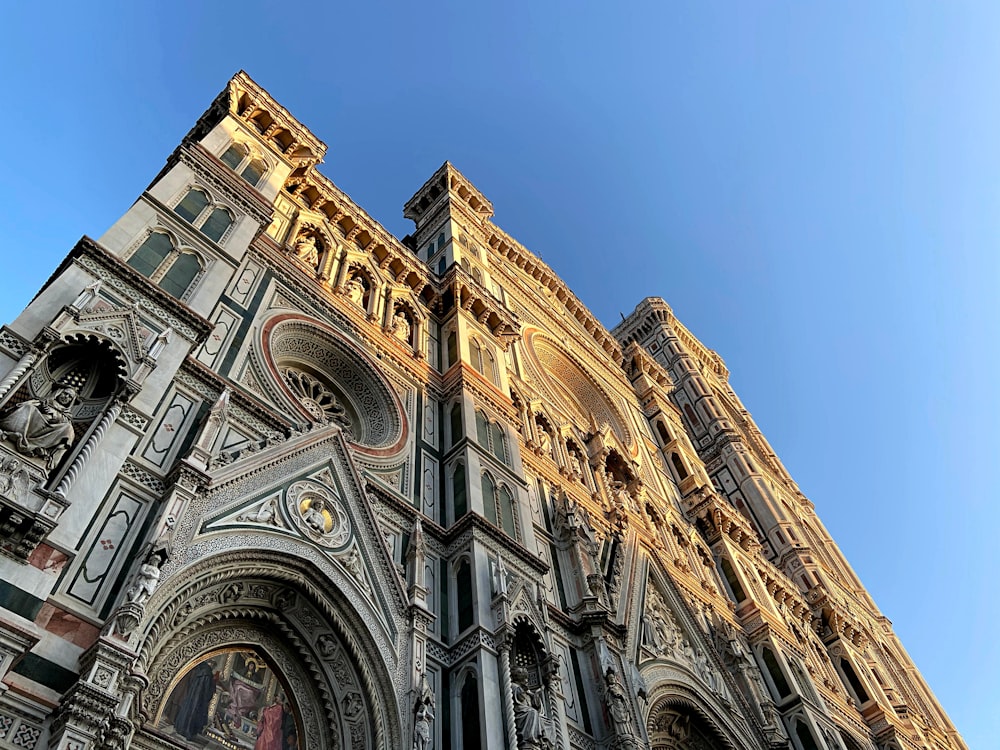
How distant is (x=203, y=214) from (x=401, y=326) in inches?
207

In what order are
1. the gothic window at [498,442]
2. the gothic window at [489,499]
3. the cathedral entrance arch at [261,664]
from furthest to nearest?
1. the gothic window at [498,442]
2. the gothic window at [489,499]
3. the cathedral entrance arch at [261,664]

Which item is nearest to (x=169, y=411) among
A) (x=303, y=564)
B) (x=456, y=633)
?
(x=303, y=564)

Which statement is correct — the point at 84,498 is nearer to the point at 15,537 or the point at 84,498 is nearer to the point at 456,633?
the point at 15,537

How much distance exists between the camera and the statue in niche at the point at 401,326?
16.5 metres

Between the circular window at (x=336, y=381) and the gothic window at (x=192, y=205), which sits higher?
the gothic window at (x=192, y=205)

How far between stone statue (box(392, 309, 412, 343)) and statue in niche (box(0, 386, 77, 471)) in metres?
8.87

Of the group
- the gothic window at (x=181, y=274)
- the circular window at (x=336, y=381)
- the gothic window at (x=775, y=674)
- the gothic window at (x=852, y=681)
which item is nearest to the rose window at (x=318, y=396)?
the circular window at (x=336, y=381)

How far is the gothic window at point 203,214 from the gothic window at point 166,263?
82 centimetres

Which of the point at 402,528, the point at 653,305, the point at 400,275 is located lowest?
the point at 402,528

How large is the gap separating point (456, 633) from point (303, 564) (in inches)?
104

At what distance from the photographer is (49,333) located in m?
8.16

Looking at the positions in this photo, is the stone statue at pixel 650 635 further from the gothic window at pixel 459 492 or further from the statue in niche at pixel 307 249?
the statue in niche at pixel 307 249

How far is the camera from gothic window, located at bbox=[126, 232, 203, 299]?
10.6m

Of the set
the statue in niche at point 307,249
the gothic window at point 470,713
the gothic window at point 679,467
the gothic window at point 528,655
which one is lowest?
the gothic window at point 470,713
